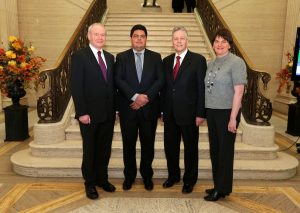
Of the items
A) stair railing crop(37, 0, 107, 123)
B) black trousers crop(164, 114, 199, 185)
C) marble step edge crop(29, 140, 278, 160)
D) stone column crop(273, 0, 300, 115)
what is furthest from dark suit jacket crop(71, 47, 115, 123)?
stone column crop(273, 0, 300, 115)

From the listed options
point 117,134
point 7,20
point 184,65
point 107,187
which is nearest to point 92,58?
point 184,65

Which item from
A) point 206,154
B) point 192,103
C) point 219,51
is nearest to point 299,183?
point 206,154

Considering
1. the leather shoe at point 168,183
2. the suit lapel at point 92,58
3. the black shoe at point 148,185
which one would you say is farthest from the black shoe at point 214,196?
the suit lapel at point 92,58

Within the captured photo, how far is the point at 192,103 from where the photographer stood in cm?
383

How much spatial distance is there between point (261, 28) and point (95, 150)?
27.7 ft

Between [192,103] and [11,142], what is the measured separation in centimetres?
431

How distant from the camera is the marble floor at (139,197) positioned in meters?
3.74

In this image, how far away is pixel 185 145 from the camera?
13.1 feet

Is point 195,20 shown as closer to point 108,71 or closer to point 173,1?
point 173,1

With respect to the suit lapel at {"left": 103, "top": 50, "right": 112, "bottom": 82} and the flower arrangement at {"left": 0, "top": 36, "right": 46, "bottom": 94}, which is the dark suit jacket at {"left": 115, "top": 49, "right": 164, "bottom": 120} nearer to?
the suit lapel at {"left": 103, "top": 50, "right": 112, "bottom": 82}

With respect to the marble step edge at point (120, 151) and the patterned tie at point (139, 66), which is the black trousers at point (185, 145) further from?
the marble step edge at point (120, 151)

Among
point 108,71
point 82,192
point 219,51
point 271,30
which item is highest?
point 271,30

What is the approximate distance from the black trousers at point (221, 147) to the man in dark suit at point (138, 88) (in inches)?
27.6

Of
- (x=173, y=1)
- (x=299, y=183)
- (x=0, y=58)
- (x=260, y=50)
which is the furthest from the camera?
(x=173, y=1)
